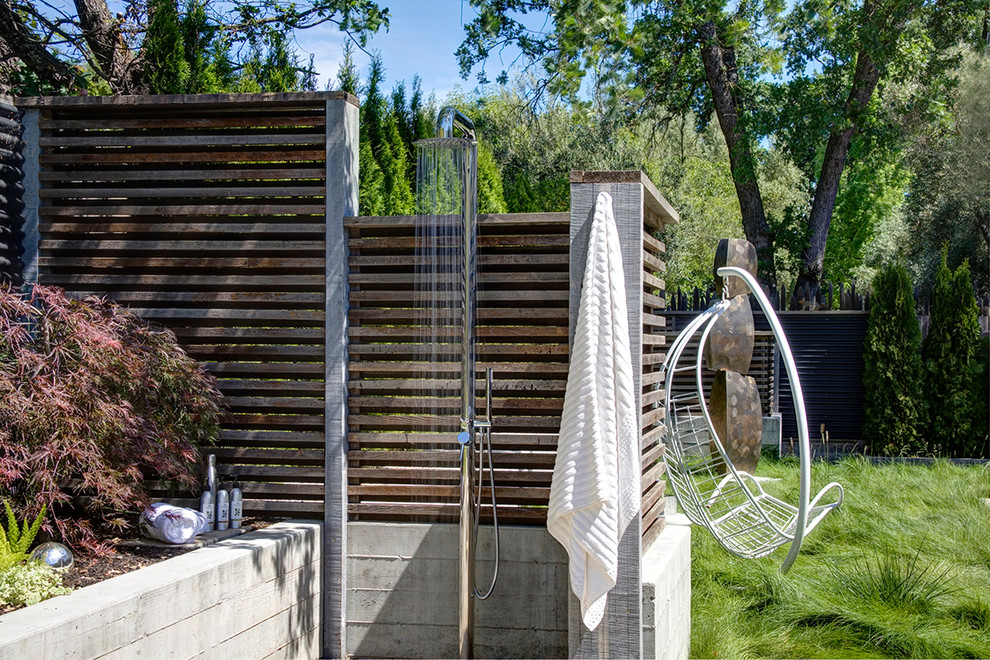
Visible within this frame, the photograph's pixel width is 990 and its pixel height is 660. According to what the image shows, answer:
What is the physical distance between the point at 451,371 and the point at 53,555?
1915 millimetres

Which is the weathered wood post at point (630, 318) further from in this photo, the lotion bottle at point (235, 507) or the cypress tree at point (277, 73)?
the cypress tree at point (277, 73)

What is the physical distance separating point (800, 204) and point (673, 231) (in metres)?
3.77

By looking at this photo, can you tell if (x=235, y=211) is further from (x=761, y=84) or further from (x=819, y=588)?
(x=761, y=84)

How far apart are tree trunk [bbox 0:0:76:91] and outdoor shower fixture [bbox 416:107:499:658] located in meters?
4.70

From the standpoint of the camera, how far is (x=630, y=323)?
147 inches

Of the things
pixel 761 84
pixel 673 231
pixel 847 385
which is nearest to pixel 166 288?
pixel 847 385

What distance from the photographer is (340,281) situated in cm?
455

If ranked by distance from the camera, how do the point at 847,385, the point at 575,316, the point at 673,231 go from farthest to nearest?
the point at 673,231, the point at 847,385, the point at 575,316

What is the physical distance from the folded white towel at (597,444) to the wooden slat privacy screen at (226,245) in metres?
1.61

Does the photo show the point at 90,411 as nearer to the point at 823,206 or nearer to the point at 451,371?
the point at 451,371

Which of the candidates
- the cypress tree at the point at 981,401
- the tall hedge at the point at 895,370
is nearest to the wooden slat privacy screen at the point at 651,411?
the tall hedge at the point at 895,370

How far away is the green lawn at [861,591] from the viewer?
4359 millimetres

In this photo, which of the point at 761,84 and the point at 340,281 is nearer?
the point at 340,281

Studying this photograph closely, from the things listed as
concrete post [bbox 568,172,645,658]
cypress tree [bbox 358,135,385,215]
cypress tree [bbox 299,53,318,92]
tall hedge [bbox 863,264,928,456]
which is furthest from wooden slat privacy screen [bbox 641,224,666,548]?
tall hedge [bbox 863,264,928,456]
